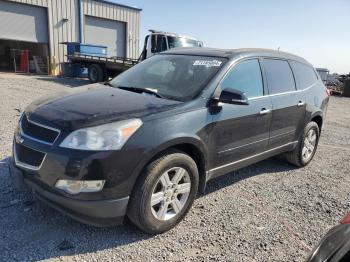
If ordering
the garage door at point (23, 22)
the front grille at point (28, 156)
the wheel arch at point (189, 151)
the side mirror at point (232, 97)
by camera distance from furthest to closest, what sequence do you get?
the garage door at point (23, 22), the side mirror at point (232, 97), the wheel arch at point (189, 151), the front grille at point (28, 156)

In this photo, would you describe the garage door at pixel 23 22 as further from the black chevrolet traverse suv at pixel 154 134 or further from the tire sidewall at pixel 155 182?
the tire sidewall at pixel 155 182

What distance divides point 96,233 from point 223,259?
3.93 ft

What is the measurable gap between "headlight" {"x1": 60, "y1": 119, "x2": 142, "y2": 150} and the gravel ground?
3.05ft

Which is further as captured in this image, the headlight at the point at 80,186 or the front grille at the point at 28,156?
the front grille at the point at 28,156

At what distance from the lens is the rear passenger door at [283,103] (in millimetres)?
4430

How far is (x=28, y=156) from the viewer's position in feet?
9.57

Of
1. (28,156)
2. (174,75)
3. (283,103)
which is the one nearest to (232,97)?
(174,75)

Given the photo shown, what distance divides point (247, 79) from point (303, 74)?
1702mm

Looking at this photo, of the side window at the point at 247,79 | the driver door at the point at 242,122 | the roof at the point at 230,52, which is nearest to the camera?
the driver door at the point at 242,122

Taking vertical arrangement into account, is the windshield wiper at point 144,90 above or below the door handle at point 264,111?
Answer: above

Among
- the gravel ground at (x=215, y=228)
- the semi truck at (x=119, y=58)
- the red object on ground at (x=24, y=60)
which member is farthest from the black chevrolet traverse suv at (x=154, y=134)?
the red object on ground at (x=24, y=60)

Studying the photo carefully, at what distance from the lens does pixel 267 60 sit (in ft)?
14.8

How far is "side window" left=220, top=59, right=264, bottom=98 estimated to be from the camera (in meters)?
3.81

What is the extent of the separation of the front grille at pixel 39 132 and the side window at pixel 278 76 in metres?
2.83
